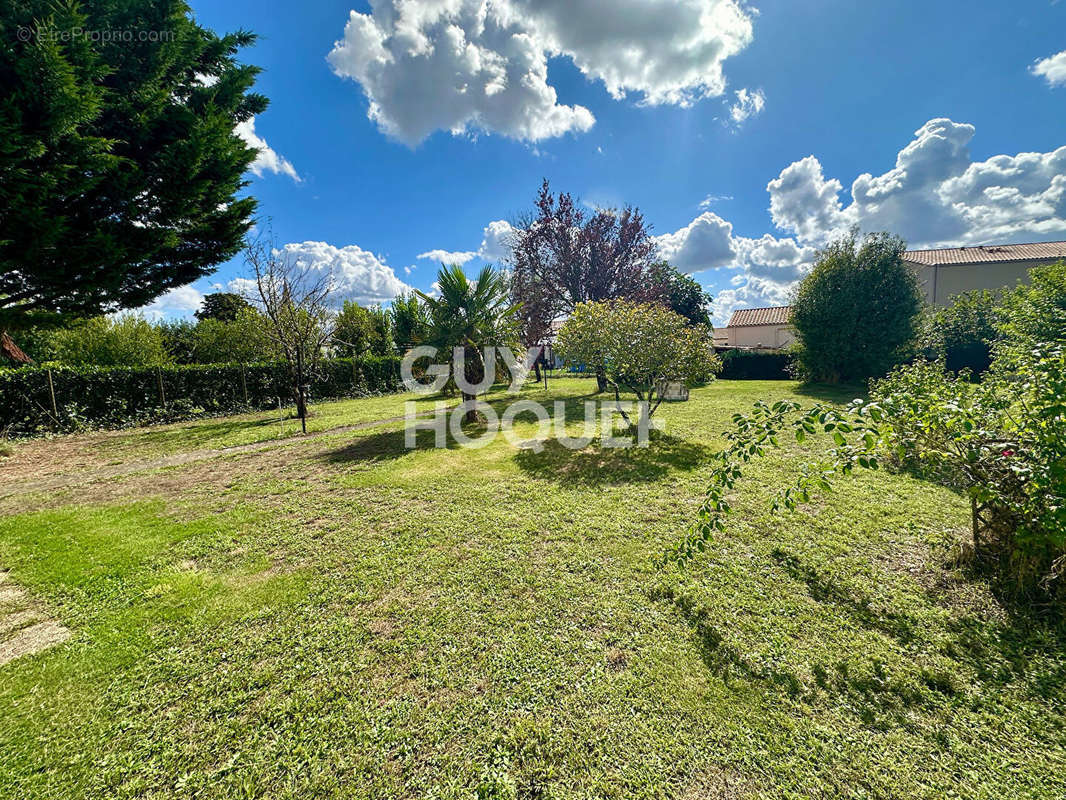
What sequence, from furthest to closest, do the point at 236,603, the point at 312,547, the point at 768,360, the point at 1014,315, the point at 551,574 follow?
the point at 768,360 → the point at 1014,315 → the point at 312,547 → the point at 551,574 → the point at 236,603

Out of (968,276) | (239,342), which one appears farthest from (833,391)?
(239,342)

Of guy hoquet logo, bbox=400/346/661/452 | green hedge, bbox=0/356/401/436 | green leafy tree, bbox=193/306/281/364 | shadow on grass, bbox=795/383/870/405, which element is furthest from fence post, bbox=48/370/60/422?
shadow on grass, bbox=795/383/870/405

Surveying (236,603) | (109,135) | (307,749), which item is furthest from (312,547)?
(109,135)

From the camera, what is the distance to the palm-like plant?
909 cm

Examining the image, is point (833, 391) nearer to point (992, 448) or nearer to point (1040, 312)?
point (1040, 312)

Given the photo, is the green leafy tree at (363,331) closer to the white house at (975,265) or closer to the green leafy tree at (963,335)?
the white house at (975,265)

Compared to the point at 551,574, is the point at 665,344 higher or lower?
higher

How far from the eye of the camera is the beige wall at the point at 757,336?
31.8 m

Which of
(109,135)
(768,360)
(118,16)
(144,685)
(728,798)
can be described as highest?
(118,16)

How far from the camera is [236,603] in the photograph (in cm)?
294

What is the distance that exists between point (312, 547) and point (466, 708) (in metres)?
2.68

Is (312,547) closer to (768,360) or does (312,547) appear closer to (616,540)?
(616,540)

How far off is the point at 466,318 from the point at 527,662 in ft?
26.4

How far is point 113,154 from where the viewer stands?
7422 millimetres
